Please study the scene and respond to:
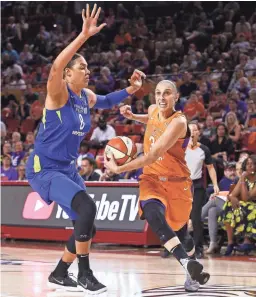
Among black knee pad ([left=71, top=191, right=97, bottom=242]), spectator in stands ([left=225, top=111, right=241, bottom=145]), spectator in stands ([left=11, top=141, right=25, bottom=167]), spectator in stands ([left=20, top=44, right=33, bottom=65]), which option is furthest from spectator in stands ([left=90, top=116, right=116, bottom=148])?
black knee pad ([left=71, top=191, right=97, bottom=242])

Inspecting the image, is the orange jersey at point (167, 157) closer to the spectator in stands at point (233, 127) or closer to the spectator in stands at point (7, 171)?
the spectator in stands at point (233, 127)

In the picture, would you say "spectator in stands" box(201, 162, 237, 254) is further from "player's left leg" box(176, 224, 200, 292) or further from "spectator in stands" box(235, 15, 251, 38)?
"spectator in stands" box(235, 15, 251, 38)

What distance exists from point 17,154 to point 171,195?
9.09 meters

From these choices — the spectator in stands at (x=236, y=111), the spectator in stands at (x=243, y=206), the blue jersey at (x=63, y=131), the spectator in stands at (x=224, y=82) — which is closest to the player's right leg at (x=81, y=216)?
the blue jersey at (x=63, y=131)

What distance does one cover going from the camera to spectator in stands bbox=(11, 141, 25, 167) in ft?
51.2

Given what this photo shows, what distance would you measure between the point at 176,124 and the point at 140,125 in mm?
9057

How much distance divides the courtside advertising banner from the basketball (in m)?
5.43

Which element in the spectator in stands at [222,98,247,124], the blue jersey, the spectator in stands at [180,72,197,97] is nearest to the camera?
the blue jersey

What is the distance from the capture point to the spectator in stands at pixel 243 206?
10.7 meters

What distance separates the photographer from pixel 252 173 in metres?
10.9

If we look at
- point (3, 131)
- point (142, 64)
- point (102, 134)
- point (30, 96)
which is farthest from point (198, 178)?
point (30, 96)

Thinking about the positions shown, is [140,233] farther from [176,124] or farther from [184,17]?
[184,17]

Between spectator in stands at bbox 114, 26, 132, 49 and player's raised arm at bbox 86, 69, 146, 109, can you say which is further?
spectator in stands at bbox 114, 26, 132, 49

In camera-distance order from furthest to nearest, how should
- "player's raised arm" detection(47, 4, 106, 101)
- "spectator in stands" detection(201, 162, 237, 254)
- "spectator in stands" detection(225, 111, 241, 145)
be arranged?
"spectator in stands" detection(225, 111, 241, 145)
"spectator in stands" detection(201, 162, 237, 254)
"player's raised arm" detection(47, 4, 106, 101)
